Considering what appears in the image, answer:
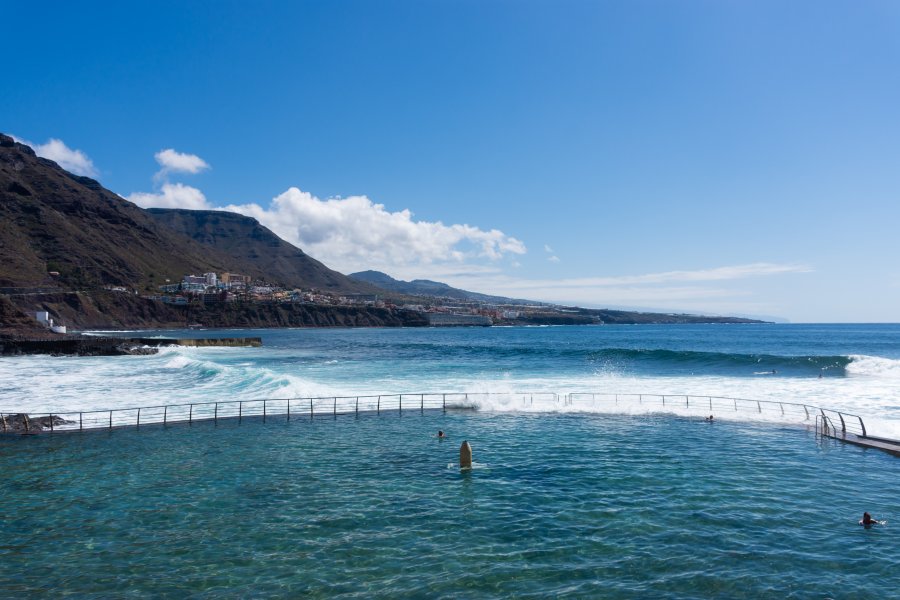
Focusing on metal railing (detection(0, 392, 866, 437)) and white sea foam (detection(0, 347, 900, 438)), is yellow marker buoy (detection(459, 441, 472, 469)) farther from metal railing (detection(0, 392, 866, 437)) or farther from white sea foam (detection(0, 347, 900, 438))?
white sea foam (detection(0, 347, 900, 438))

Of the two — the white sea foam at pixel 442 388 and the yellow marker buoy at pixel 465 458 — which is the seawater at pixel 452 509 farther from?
the white sea foam at pixel 442 388

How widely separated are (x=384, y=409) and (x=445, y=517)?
21107mm

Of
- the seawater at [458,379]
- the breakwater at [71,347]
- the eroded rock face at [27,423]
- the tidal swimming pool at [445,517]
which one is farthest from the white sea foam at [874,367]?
the breakwater at [71,347]

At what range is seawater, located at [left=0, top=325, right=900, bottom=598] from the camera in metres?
13.6

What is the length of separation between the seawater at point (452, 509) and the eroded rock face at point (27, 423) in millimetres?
1374

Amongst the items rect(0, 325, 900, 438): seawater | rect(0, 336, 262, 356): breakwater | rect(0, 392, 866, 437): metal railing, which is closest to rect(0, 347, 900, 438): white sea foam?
rect(0, 325, 900, 438): seawater

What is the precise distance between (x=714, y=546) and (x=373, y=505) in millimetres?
10563

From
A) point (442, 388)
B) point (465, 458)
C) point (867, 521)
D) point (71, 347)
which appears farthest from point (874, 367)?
point (71, 347)

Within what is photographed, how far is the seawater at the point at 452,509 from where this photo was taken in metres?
13.6

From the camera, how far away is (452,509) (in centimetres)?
1839

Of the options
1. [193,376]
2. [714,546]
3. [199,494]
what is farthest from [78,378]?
[714,546]

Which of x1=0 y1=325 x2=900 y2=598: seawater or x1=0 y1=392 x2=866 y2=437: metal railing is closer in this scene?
x1=0 y1=325 x2=900 y2=598: seawater

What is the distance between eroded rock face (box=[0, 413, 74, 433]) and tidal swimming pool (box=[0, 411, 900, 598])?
167cm

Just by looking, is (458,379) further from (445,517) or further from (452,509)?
(445,517)
